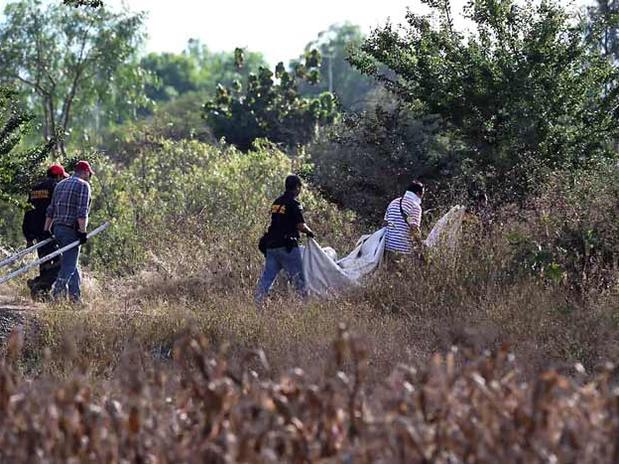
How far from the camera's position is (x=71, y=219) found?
12641mm

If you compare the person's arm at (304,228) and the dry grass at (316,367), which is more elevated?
the person's arm at (304,228)

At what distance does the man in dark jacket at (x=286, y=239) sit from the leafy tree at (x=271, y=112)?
23960 mm

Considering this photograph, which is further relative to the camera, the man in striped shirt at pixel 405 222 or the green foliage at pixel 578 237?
the man in striped shirt at pixel 405 222

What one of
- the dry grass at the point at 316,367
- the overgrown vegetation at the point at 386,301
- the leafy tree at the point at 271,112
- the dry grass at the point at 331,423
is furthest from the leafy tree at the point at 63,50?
the dry grass at the point at 331,423

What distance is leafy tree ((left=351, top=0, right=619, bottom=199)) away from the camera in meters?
15.0

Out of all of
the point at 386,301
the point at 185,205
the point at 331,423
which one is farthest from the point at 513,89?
the point at 331,423

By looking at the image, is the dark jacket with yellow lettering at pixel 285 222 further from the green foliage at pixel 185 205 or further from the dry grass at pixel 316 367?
the green foliage at pixel 185 205

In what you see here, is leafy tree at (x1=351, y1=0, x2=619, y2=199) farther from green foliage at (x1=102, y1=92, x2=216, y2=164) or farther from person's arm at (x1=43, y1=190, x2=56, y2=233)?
green foliage at (x1=102, y1=92, x2=216, y2=164)

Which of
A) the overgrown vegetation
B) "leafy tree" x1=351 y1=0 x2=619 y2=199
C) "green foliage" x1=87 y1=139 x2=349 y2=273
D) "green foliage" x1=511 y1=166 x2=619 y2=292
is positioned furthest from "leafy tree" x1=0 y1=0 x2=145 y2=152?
"green foliage" x1=511 y1=166 x2=619 y2=292

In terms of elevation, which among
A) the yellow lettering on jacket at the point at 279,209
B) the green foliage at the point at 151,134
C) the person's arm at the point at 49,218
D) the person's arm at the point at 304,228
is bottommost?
the person's arm at the point at 49,218

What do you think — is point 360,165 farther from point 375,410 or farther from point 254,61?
point 254,61

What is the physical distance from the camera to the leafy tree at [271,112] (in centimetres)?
3719

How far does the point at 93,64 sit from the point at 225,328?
3689 centimetres

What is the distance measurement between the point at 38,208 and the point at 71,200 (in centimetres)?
141
